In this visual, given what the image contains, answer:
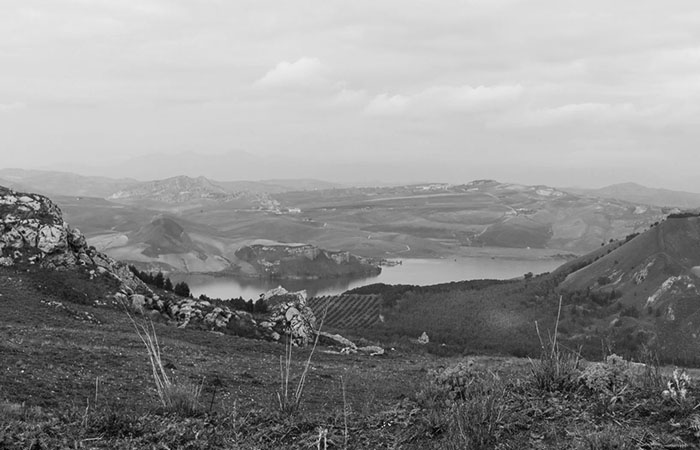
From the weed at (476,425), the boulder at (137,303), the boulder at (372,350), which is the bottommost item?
the boulder at (372,350)

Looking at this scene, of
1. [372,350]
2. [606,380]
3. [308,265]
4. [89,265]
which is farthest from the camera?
[308,265]

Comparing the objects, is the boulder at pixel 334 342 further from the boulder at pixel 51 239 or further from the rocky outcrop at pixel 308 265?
the rocky outcrop at pixel 308 265

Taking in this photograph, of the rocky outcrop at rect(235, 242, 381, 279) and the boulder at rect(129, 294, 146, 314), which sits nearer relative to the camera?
the boulder at rect(129, 294, 146, 314)

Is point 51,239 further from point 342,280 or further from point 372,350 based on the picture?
point 342,280

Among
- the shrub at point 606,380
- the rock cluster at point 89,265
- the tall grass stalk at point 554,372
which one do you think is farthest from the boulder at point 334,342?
the shrub at point 606,380

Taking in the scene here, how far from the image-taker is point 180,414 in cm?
679

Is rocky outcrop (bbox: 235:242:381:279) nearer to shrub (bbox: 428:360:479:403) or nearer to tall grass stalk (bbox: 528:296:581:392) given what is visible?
shrub (bbox: 428:360:479:403)

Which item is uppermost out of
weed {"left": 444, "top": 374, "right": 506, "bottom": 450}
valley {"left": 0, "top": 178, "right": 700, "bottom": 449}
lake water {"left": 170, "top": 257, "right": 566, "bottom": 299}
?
weed {"left": 444, "top": 374, "right": 506, "bottom": 450}

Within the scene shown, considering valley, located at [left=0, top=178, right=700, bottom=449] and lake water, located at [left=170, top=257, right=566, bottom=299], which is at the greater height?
valley, located at [left=0, top=178, right=700, bottom=449]

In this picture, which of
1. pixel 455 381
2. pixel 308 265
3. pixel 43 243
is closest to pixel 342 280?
pixel 308 265

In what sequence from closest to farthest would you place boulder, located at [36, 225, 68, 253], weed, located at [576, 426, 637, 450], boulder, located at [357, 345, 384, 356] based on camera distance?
1. weed, located at [576, 426, 637, 450]
2. boulder, located at [36, 225, 68, 253]
3. boulder, located at [357, 345, 384, 356]

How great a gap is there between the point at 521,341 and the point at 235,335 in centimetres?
4999

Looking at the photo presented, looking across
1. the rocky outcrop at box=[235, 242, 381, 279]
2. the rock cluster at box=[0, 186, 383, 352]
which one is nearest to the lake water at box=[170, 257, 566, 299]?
the rocky outcrop at box=[235, 242, 381, 279]

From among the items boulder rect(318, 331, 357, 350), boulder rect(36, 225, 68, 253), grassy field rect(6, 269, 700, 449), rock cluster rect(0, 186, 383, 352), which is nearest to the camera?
grassy field rect(6, 269, 700, 449)
